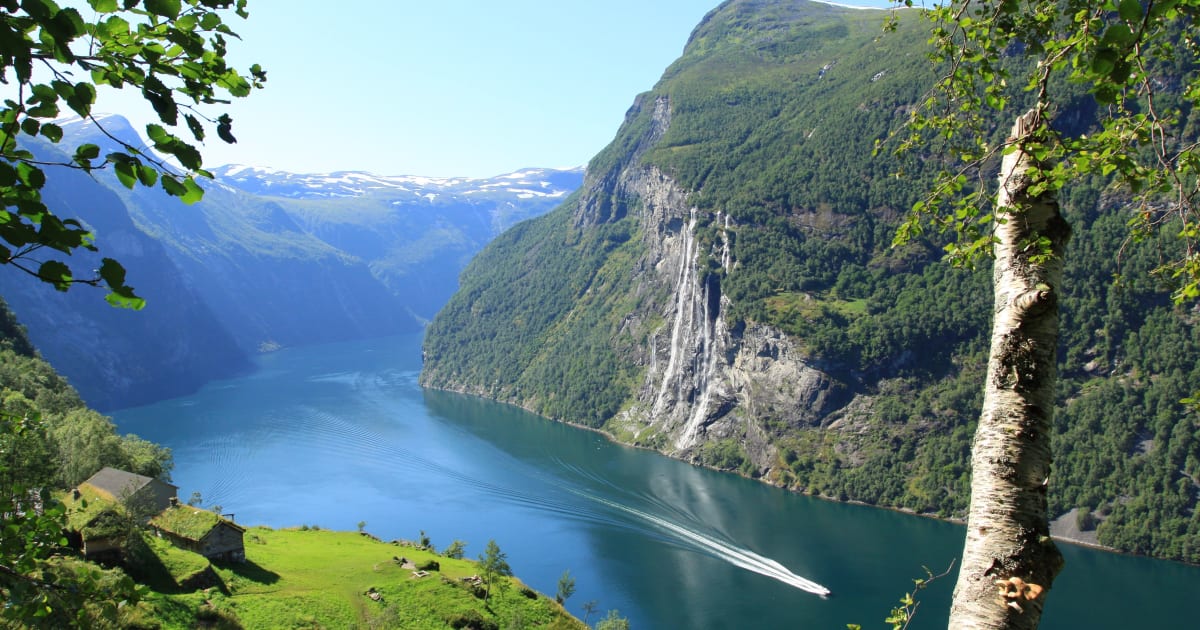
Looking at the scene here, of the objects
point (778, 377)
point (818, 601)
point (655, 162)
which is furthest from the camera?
point (655, 162)

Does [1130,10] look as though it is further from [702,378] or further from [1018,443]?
[702,378]

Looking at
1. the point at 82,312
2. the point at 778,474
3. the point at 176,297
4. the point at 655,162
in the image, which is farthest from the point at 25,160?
the point at 176,297

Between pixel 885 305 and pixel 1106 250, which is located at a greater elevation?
pixel 1106 250

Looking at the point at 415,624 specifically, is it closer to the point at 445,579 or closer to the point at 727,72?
the point at 445,579

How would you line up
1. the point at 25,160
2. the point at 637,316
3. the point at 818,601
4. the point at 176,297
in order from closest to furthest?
the point at 25,160, the point at 818,601, the point at 637,316, the point at 176,297

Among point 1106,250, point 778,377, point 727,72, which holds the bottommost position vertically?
point 778,377

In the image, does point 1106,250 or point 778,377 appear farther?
point 778,377

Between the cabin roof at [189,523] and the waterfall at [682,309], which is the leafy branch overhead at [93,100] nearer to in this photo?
the cabin roof at [189,523]
